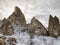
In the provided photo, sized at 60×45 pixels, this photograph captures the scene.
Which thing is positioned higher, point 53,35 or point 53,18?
point 53,18

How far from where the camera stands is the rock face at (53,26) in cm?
2976

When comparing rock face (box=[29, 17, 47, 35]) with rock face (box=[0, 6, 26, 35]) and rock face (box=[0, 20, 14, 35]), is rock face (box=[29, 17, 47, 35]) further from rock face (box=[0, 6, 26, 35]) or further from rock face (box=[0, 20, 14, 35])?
rock face (box=[0, 20, 14, 35])

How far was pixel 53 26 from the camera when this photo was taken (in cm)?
3058

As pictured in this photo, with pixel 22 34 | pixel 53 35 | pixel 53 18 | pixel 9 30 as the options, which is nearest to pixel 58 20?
pixel 53 18

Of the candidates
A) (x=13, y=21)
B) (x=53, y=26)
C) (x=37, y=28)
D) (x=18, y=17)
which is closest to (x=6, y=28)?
(x=13, y=21)

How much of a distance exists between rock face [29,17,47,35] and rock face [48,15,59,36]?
106 centimetres

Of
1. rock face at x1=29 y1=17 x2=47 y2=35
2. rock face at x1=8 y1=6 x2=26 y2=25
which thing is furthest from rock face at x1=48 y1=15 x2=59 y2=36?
rock face at x1=8 y1=6 x2=26 y2=25

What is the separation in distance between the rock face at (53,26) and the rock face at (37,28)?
3.47 feet

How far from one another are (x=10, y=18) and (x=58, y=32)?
9487mm

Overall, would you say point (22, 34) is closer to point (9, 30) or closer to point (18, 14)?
point (9, 30)

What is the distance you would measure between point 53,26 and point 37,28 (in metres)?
2.85

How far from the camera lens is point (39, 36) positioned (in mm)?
29312

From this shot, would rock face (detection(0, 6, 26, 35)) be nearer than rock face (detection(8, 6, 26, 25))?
Yes

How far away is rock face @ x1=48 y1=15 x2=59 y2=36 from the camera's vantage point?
29.8 meters
